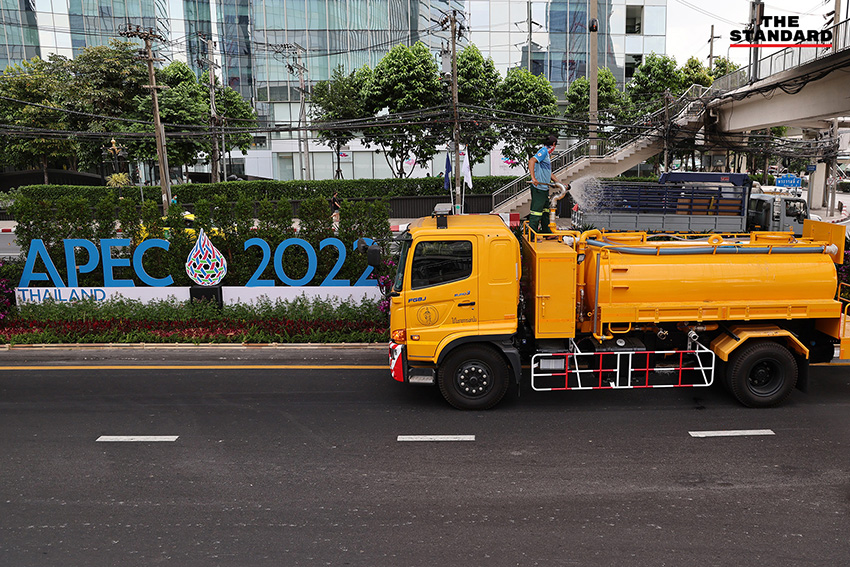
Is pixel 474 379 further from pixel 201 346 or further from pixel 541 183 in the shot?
pixel 201 346

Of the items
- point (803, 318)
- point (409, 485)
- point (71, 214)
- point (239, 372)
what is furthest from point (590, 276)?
point (71, 214)

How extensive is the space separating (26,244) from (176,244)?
12.5ft

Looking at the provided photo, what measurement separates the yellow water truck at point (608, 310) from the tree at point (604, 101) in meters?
29.3

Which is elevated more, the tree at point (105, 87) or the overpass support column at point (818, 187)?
the tree at point (105, 87)

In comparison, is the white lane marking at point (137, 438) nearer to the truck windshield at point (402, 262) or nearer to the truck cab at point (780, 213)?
the truck windshield at point (402, 262)

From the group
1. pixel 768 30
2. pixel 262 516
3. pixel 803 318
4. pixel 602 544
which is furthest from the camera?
pixel 768 30

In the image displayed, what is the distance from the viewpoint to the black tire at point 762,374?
9504 mm

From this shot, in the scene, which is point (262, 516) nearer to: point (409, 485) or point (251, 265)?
point (409, 485)

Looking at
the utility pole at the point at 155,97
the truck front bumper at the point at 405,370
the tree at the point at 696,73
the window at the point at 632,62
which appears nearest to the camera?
the truck front bumper at the point at 405,370

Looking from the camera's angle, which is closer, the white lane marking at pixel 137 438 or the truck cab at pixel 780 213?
the white lane marking at pixel 137 438

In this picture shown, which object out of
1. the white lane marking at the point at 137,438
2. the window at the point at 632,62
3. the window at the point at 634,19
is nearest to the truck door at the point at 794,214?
the white lane marking at the point at 137,438

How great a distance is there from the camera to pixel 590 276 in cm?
969

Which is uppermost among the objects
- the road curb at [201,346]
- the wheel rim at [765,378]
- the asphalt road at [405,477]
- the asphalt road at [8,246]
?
the asphalt road at [8,246]

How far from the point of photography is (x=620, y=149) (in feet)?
111
